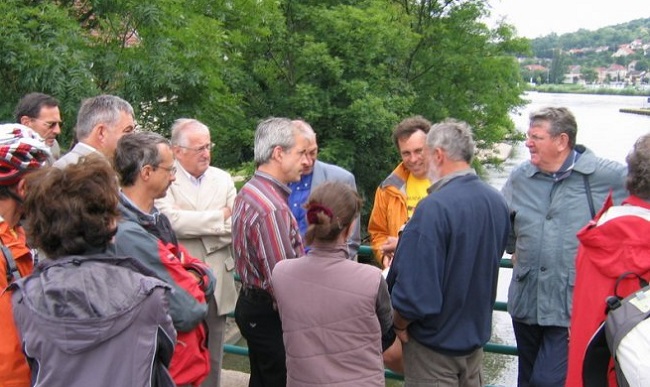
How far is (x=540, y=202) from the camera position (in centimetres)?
373

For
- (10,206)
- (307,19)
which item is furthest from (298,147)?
(307,19)

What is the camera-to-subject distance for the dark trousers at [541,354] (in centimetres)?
359

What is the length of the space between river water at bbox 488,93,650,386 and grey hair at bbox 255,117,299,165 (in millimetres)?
1474

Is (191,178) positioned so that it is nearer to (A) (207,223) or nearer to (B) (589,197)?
(A) (207,223)

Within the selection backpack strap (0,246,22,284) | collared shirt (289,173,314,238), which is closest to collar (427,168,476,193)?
collared shirt (289,173,314,238)

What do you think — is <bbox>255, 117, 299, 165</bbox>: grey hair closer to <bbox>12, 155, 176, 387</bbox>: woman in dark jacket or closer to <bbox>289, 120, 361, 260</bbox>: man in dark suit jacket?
<bbox>289, 120, 361, 260</bbox>: man in dark suit jacket

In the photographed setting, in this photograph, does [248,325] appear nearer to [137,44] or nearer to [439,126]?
[439,126]

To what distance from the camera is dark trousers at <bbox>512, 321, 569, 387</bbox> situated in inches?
141

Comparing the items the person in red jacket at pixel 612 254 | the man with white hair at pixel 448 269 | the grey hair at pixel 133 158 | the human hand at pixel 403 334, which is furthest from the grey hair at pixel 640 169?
the grey hair at pixel 133 158

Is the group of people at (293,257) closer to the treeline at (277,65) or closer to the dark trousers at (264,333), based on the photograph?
the dark trousers at (264,333)

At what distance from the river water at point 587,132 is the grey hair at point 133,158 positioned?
2.14 meters

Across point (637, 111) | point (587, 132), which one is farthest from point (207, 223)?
point (637, 111)

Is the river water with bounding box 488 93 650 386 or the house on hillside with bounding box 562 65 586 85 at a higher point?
the house on hillside with bounding box 562 65 586 85

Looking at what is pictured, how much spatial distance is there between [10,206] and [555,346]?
9.02 feet
